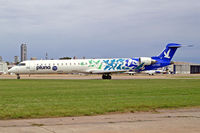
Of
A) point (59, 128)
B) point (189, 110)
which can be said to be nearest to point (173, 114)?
point (189, 110)

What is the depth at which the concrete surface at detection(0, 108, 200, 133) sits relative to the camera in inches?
352

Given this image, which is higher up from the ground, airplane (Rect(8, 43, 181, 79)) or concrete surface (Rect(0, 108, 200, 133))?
airplane (Rect(8, 43, 181, 79))

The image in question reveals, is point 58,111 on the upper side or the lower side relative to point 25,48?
lower

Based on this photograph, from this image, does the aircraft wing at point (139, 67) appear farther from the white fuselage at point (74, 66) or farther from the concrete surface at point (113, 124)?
the concrete surface at point (113, 124)

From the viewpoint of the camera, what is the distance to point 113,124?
995 centimetres

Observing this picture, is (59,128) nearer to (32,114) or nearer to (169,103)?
(32,114)

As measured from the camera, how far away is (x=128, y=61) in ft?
167

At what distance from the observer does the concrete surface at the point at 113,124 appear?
8.94 metres

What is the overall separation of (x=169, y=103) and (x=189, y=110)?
1.61m

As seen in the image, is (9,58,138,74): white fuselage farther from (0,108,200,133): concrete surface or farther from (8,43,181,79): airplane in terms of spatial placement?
(0,108,200,133): concrete surface

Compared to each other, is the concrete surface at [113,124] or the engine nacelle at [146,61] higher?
the engine nacelle at [146,61]

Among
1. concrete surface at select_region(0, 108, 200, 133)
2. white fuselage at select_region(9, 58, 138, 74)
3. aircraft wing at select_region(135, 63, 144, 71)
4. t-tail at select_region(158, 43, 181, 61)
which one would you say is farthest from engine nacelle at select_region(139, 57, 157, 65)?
concrete surface at select_region(0, 108, 200, 133)

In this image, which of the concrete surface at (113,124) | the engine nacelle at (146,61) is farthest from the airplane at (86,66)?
the concrete surface at (113,124)

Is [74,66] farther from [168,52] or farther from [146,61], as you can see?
[168,52]
